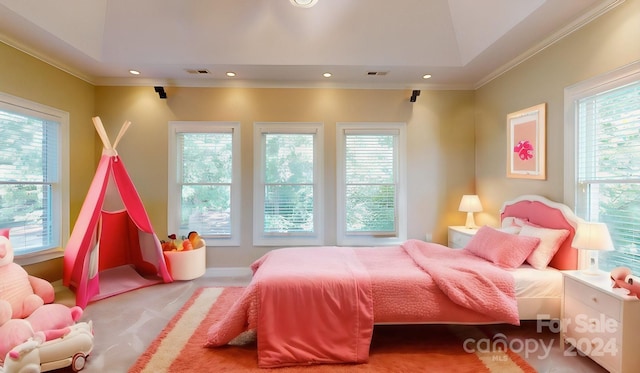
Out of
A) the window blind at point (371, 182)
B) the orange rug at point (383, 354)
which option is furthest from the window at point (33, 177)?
the window blind at point (371, 182)

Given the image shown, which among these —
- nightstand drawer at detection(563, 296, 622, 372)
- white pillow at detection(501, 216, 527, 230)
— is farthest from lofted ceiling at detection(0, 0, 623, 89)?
nightstand drawer at detection(563, 296, 622, 372)

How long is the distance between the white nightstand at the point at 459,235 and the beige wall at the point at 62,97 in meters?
4.76

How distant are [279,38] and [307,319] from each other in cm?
283

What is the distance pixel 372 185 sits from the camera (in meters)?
4.02

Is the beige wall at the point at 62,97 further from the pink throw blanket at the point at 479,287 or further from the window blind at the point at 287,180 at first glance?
the pink throw blanket at the point at 479,287

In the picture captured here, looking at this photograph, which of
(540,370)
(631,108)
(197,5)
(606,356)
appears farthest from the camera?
(197,5)

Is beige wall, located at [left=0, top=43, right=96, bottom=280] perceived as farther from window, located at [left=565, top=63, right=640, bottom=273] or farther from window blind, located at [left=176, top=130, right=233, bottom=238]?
window, located at [left=565, top=63, right=640, bottom=273]

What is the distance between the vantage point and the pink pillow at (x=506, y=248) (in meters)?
2.42

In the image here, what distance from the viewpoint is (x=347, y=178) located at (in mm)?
4004

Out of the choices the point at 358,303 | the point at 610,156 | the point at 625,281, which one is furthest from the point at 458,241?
the point at 358,303

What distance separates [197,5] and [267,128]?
5.01ft

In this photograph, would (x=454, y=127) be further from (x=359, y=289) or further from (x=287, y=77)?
(x=359, y=289)

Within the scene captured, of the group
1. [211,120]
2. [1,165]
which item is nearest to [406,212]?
[211,120]

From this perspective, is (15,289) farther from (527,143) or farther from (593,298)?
(527,143)
